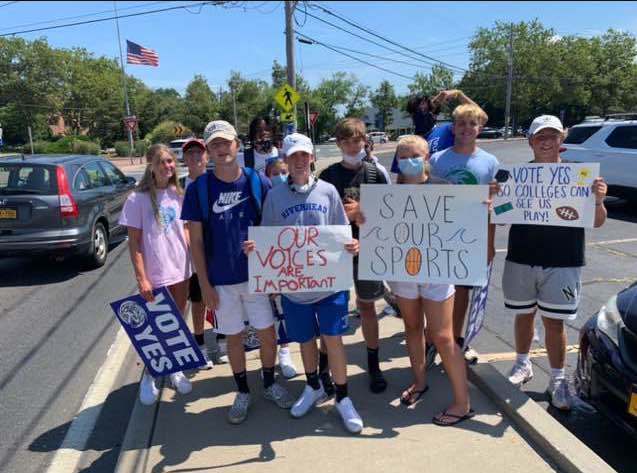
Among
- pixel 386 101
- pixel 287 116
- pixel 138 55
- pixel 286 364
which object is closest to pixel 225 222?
pixel 286 364

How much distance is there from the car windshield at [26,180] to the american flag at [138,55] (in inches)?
900

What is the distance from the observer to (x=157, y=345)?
11.6ft

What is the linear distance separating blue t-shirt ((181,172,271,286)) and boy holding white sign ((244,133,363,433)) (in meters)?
0.15

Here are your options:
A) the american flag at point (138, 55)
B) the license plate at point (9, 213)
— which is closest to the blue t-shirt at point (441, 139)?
the license plate at point (9, 213)

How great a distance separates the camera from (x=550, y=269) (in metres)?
3.31

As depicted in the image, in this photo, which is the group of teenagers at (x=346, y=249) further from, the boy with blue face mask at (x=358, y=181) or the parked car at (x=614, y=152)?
the parked car at (x=614, y=152)

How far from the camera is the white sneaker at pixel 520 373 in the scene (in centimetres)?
366

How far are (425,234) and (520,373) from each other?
1.36 metres

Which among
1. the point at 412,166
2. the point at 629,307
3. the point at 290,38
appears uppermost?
the point at 290,38

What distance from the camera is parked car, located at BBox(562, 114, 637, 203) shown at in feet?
33.8

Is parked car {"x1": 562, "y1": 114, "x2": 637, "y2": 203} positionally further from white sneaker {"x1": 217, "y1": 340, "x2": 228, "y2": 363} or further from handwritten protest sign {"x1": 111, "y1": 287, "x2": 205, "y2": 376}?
handwritten protest sign {"x1": 111, "y1": 287, "x2": 205, "y2": 376}

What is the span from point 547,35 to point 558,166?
78.7 metres

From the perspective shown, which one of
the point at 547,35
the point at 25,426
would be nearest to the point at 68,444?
the point at 25,426

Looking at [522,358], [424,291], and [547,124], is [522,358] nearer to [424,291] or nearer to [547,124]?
[424,291]
